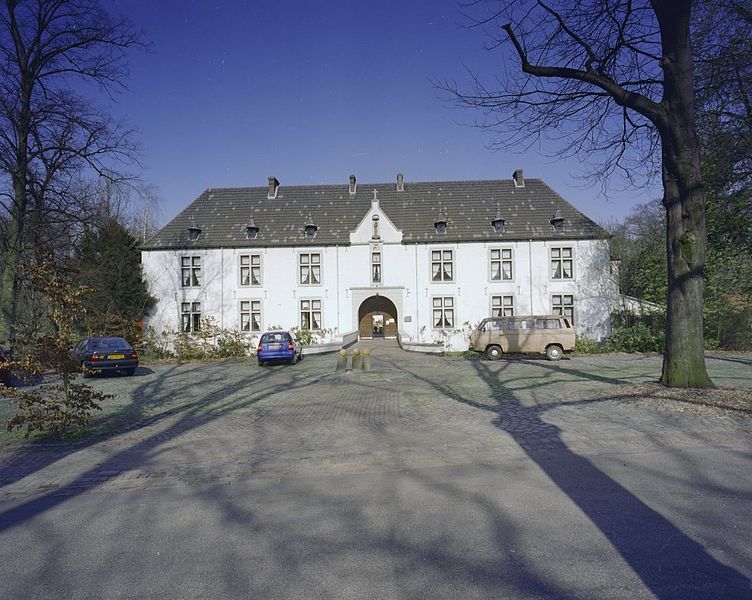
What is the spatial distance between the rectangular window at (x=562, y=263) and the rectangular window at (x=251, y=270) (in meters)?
18.5

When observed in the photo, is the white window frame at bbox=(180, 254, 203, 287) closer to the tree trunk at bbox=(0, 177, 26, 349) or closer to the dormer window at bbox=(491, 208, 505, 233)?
the tree trunk at bbox=(0, 177, 26, 349)

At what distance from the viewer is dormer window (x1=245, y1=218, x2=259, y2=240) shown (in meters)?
32.9

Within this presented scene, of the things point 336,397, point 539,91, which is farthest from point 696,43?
point 336,397

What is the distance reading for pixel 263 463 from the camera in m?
6.59

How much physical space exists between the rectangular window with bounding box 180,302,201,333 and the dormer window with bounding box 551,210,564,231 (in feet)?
75.6

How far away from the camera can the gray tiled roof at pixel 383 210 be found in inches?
1267

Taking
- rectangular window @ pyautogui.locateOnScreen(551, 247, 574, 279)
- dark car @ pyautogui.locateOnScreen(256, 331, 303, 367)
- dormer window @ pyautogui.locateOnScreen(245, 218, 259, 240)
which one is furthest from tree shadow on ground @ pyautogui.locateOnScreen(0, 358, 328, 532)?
rectangular window @ pyautogui.locateOnScreen(551, 247, 574, 279)

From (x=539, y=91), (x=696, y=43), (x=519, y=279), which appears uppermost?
(x=696, y=43)

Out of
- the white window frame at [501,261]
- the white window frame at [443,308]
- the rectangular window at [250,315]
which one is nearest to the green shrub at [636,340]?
the white window frame at [501,261]

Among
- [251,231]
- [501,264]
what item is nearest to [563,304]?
[501,264]

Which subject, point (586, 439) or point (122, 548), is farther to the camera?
point (586, 439)

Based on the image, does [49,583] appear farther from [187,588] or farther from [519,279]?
[519,279]

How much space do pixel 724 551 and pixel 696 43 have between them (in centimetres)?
1118

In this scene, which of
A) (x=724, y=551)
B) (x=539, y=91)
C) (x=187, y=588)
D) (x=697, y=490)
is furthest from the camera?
(x=539, y=91)
